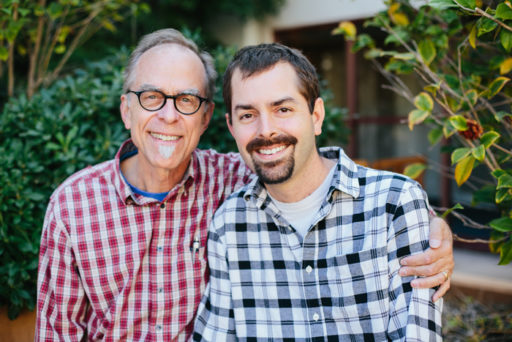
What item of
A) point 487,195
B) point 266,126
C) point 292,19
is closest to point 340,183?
point 266,126

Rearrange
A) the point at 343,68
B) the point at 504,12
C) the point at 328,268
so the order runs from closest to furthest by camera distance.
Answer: the point at 504,12, the point at 328,268, the point at 343,68

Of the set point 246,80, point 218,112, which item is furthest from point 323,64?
point 246,80

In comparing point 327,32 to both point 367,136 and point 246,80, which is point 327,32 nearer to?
point 367,136

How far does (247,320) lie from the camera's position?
1974 mm

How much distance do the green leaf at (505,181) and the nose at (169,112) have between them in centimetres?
133

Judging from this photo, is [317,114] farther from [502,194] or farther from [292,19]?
[292,19]

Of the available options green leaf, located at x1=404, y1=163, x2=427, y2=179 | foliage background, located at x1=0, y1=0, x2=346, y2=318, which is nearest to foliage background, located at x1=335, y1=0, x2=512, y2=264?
green leaf, located at x1=404, y1=163, x2=427, y2=179

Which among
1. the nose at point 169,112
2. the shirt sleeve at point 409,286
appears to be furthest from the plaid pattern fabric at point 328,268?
the nose at point 169,112

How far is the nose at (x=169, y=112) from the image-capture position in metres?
2.04

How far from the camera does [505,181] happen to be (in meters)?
1.76

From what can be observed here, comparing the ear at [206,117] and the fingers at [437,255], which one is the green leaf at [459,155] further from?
the ear at [206,117]

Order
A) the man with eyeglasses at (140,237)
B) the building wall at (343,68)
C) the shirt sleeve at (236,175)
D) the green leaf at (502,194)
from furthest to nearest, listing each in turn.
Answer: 1. the building wall at (343,68)
2. the shirt sleeve at (236,175)
3. the man with eyeglasses at (140,237)
4. the green leaf at (502,194)

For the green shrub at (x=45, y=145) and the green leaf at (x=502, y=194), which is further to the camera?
the green shrub at (x=45, y=145)

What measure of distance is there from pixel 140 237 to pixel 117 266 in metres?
0.16
